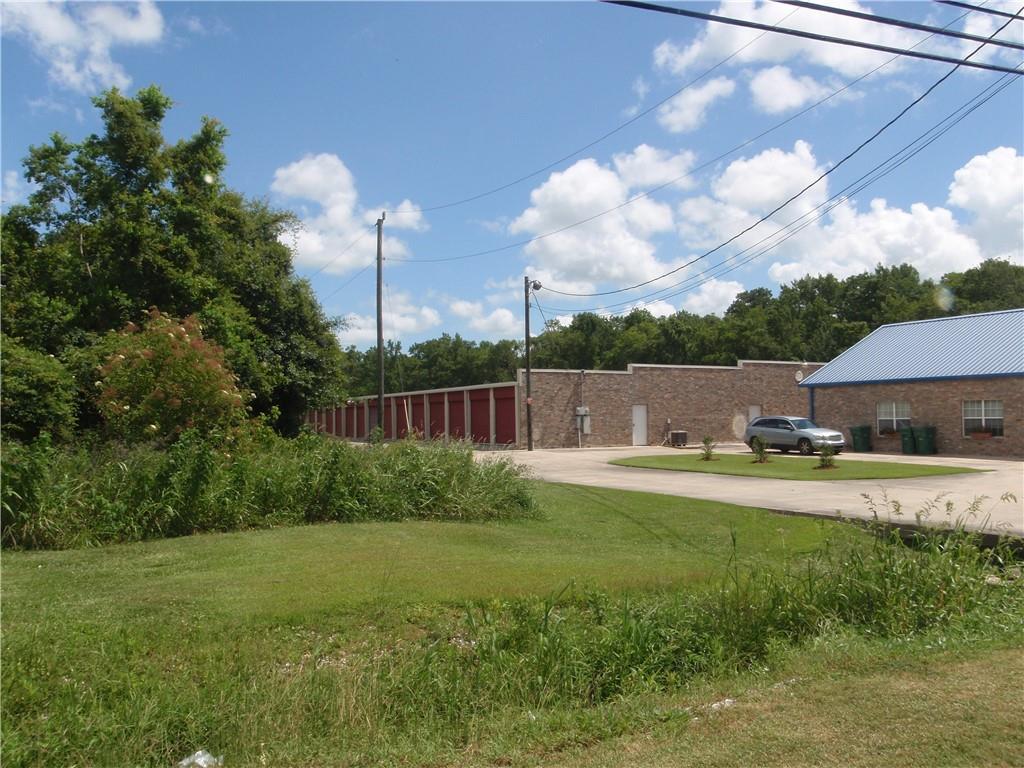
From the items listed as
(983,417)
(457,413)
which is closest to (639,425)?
(457,413)

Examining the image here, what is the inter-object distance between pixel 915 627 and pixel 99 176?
937 inches

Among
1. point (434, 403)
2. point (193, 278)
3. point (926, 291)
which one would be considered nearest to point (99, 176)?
point (193, 278)

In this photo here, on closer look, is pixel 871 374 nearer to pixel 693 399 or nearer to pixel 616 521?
pixel 693 399

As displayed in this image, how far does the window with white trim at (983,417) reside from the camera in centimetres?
3303

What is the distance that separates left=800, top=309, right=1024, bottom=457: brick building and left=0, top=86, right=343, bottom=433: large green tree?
84.9 ft

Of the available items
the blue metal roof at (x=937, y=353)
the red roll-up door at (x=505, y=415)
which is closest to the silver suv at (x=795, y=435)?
the blue metal roof at (x=937, y=353)

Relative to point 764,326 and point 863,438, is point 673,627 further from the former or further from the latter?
point 764,326

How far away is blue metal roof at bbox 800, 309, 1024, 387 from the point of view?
34.1 metres

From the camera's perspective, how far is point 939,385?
3522 centimetres

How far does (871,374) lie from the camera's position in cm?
3878

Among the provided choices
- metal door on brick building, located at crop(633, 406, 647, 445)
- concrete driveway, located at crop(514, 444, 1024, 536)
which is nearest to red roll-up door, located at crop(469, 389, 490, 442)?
metal door on brick building, located at crop(633, 406, 647, 445)

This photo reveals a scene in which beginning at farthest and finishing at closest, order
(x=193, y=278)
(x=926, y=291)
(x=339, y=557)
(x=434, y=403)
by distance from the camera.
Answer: (x=926, y=291)
(x=434, y=403)
(x=193, y=278)
(x=339, y=557)

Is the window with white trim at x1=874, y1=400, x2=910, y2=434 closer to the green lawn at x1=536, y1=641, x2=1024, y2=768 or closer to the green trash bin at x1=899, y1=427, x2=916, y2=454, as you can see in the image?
the green trash bin at x1=899, y1=427, x2=916, y2=454

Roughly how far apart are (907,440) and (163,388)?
3087cm
